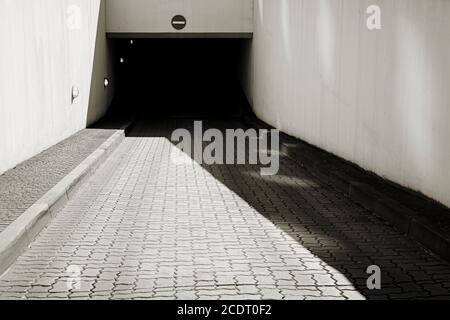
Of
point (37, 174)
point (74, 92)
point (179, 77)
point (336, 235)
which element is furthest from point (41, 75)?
point (179, 77)

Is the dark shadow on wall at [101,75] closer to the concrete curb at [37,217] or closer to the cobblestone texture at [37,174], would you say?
the cobblestone texture at [37,174]

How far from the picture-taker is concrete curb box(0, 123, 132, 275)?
520 cm

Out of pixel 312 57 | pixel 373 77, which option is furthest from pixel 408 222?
pixel 312 57

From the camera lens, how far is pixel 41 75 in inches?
453

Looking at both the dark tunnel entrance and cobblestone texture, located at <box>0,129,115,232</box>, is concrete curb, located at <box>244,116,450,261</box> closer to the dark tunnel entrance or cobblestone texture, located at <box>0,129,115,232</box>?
cobblestone texture, located at <box>0,129,115,232</box>

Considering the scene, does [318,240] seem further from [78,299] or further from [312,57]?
[312,57]

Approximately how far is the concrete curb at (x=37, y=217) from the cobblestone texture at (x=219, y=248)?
0.10 meters

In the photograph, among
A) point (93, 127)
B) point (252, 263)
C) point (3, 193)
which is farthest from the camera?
point (93, 127)

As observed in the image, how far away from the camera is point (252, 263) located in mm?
5234

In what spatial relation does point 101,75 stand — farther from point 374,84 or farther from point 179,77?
point 179,77

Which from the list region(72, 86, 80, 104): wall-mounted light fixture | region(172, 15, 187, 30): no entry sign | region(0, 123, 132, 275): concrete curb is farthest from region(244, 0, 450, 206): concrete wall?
region(172, 15, 187, 30): no entry sign

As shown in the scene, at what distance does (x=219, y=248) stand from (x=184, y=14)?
666 inches

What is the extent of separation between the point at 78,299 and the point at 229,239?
2023 millimetres

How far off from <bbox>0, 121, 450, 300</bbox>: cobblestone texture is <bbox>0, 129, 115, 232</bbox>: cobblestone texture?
1.24ft
